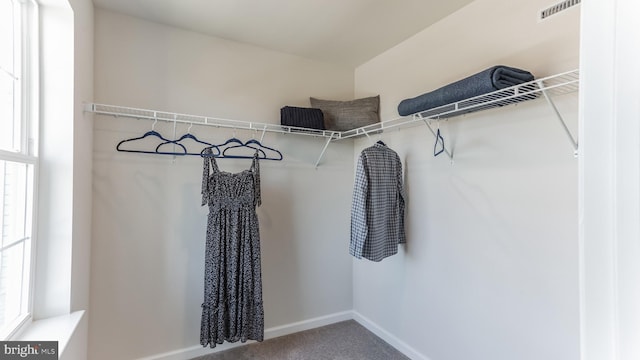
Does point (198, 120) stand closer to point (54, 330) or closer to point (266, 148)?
point (266, 148)

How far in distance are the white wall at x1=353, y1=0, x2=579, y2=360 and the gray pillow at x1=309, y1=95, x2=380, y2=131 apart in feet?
0.69

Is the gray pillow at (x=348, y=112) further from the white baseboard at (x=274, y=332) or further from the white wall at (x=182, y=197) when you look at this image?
the white baseboard at (x=274, y=332)

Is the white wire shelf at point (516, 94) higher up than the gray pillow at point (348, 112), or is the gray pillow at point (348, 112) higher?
the gray pillow at point (348, 112)

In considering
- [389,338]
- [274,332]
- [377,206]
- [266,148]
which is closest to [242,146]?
[266,148]

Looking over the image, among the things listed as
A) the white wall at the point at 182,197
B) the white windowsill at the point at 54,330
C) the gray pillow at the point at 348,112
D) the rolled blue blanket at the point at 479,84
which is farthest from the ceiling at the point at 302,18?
the white windowsill at the point at 54,330

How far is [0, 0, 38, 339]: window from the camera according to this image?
1120mm

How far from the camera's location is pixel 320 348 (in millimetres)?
2176

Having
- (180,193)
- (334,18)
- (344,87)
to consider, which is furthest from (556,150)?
(180,193)

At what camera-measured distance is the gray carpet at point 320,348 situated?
2.07 meters

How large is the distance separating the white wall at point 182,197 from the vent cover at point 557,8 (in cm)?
164

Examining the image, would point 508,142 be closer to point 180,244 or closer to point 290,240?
point 290,240

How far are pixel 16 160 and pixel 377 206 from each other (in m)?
1.85

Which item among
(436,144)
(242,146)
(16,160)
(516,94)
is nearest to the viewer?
(16,160)

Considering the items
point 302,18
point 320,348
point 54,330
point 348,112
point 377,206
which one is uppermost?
point 302,18
